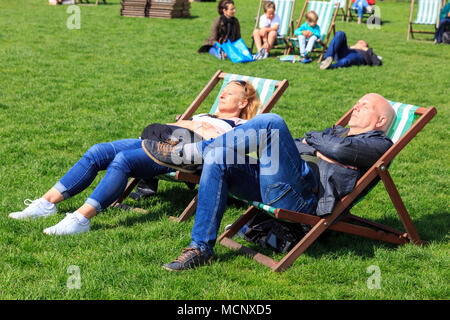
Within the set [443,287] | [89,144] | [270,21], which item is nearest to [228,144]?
[443,287]

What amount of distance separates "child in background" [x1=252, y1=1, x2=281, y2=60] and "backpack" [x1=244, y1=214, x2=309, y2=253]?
7.25 m

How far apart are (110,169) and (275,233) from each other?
119 centimetres

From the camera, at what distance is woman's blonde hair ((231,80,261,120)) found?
13.7ft

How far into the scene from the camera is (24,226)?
3576mm

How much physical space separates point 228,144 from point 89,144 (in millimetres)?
2857

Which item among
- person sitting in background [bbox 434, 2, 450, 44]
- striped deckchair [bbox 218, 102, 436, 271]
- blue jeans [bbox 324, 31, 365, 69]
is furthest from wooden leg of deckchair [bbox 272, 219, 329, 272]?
person sitting in background [bbox 434, 2, 450, 44]

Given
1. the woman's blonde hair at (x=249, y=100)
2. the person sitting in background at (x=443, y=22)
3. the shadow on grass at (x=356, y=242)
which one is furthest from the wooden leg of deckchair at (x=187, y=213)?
the person sitting in background at (x=443, y=22)

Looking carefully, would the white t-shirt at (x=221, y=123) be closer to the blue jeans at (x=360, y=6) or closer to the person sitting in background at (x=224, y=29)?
the person sitting in background at (x=224, y=29)

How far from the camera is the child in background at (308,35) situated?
33.4 feet

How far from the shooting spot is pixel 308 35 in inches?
411

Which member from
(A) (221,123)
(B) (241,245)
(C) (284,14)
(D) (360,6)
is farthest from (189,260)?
(D) (360,6)

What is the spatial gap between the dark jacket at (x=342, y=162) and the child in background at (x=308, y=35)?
6.81 metres

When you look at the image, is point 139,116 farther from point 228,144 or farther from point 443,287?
point 443,287

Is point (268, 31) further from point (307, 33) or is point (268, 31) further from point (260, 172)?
point (260, 172)
